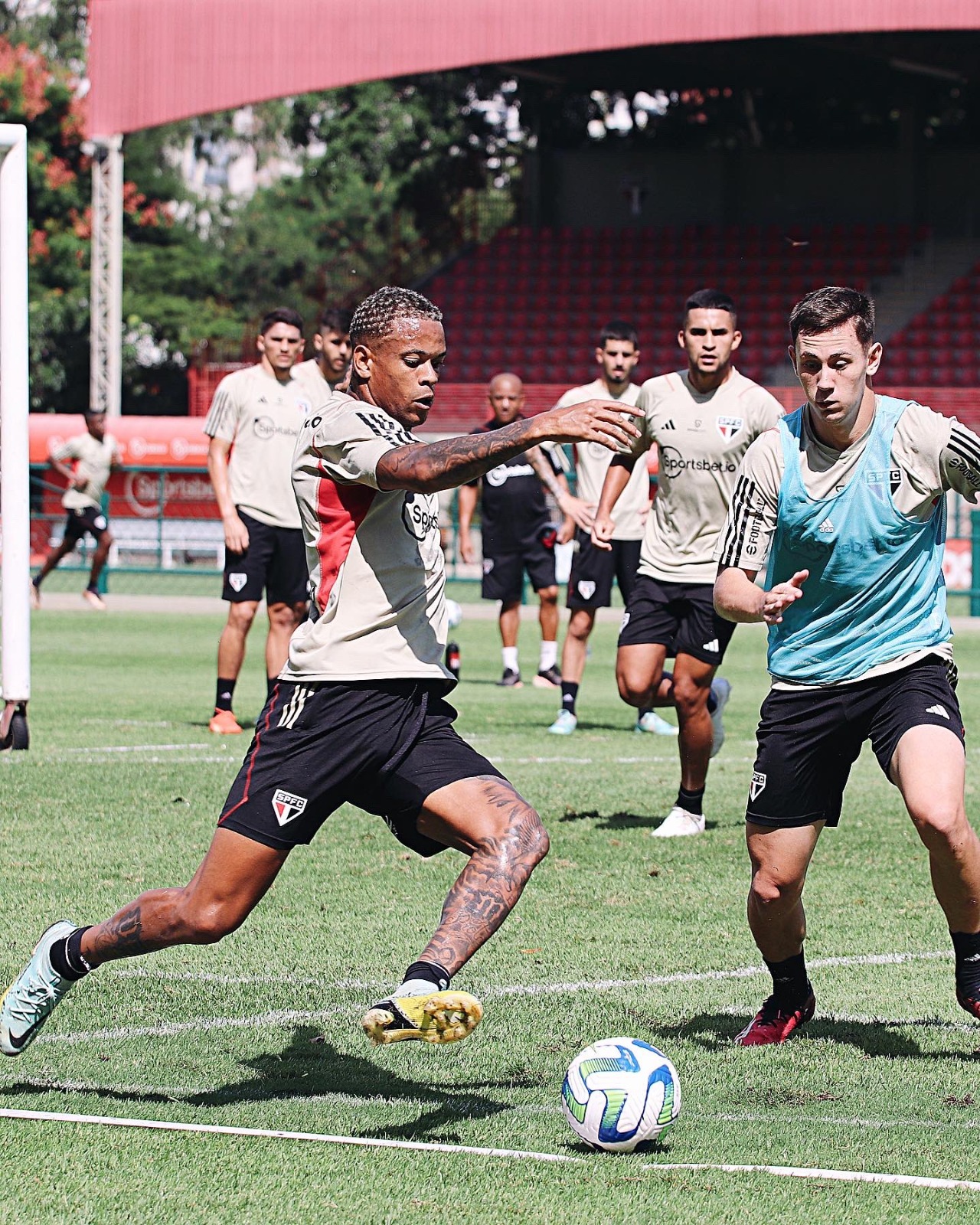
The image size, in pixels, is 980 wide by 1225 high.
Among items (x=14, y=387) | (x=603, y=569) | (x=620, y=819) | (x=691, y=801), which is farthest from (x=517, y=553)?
(x=691, y=801)

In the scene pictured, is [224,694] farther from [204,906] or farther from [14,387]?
[204,906]

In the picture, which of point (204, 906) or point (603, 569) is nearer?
point (204, 906)

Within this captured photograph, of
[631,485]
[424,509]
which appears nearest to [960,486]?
[424,509]

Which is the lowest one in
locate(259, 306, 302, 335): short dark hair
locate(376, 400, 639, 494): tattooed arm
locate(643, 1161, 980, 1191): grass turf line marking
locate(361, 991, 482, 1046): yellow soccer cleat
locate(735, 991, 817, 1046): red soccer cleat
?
locate(735, 991, 817, 1046): red soccer cleat

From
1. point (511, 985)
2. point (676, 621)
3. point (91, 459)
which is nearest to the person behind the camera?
point (511, 985)

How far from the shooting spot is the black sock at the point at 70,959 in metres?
4.75

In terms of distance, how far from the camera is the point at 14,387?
31.8 feet

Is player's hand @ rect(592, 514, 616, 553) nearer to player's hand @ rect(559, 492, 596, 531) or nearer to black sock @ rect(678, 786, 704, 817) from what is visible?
player's hand @ rect(559, 492, 596, 531)

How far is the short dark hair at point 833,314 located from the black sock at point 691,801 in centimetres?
380

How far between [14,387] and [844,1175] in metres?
6.98

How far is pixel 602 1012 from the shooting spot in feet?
18.1

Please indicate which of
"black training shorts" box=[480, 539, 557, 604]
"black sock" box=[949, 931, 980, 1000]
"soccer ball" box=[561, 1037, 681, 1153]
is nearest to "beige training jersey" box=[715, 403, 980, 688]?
"black sock" box=[949, 931, 980, 1000]

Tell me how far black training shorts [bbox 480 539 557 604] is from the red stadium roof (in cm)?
1610

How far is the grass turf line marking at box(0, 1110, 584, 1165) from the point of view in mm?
4180
